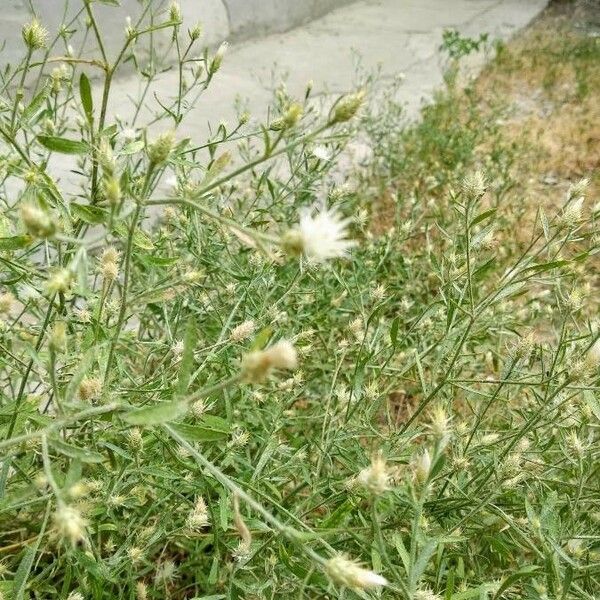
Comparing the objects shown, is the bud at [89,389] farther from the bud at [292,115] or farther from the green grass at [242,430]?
the bud at [292,115]

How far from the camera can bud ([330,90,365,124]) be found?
759 mm

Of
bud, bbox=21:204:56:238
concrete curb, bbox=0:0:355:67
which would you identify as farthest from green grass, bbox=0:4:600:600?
concrete curb, bbox=0:0:355:67

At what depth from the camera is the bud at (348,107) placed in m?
0.76

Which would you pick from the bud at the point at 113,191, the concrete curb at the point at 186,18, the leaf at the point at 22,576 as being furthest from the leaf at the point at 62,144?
the concrete curb at the point at 186,18

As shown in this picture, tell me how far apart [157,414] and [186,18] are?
385cm

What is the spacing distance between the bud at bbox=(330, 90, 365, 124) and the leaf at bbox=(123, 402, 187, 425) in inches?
13.2

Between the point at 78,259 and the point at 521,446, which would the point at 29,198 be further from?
the point at 521,446

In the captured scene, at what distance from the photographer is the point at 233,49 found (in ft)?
15.2

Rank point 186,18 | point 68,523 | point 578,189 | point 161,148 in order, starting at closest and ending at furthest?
point 68,523, point 161,148, point 578,189, point 186,18

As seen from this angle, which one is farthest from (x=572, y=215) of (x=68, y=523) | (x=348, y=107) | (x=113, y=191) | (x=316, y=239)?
(x=68, y=523)

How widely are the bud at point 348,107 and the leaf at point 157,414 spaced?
0.34 m

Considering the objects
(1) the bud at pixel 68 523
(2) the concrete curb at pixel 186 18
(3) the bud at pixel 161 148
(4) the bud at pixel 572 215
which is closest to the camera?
(1) the bud at pixel 68 523

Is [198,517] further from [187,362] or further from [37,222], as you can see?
[37,222]

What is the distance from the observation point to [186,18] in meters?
4.09
